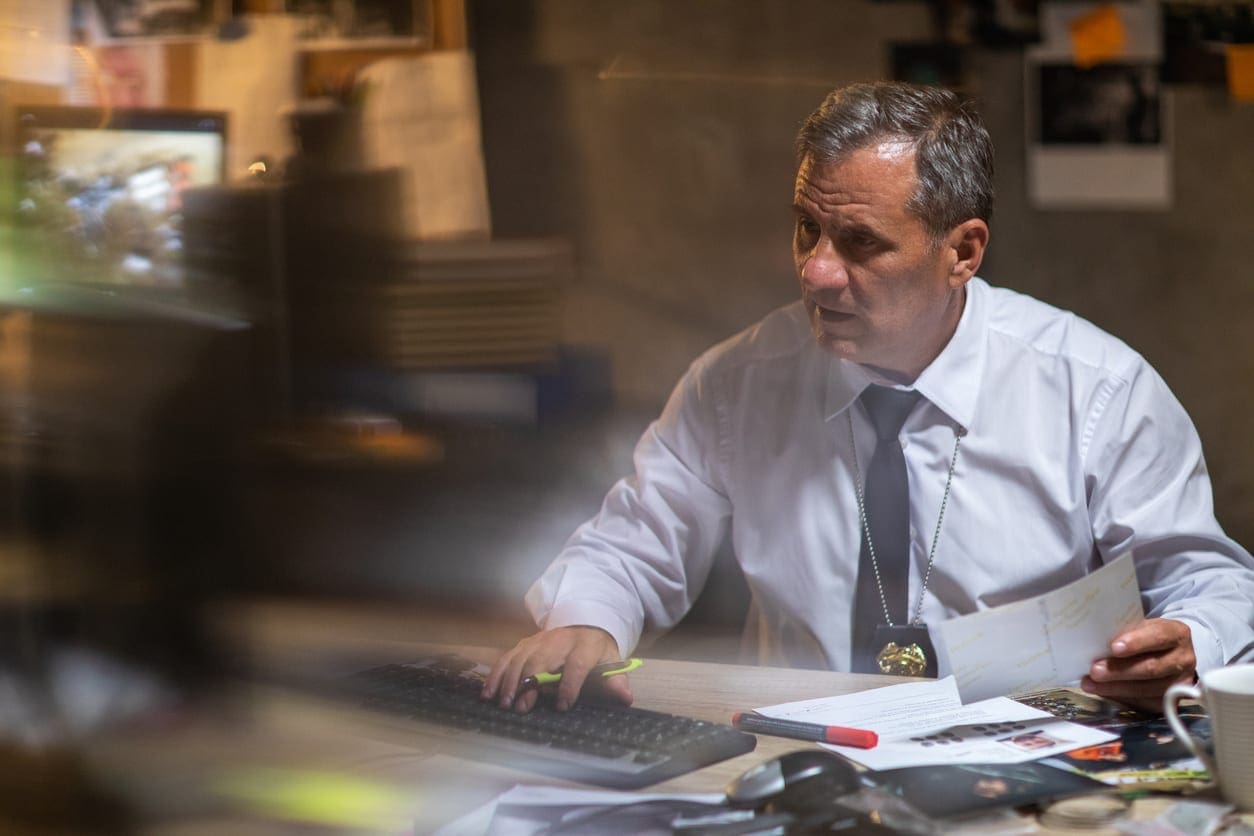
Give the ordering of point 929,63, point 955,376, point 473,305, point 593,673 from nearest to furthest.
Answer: point 593,673 → point 955,376 → point 929,63 → point 473,305

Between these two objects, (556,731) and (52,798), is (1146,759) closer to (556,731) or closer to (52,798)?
(556,731)

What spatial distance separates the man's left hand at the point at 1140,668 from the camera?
3.20 ft

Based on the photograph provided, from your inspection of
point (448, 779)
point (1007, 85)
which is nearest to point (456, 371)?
point (1007, 85)

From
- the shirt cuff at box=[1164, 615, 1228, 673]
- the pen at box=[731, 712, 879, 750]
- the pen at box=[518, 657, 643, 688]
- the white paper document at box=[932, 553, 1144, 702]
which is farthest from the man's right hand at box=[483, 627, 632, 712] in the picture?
the shirt cuff at box=[1164, 615, 1228, 673]

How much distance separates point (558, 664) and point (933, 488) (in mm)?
494

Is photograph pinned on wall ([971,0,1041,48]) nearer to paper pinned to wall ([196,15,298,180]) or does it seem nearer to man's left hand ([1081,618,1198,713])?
paper pinned to wall ([196,15,298,180])

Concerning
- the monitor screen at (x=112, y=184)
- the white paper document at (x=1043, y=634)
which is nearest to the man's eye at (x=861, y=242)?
the white paper document at (x=1043, y=634)

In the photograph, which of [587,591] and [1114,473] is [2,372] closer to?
[587,591]

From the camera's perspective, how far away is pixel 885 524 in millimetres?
1362

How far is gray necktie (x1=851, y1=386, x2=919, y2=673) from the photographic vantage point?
1.35 m

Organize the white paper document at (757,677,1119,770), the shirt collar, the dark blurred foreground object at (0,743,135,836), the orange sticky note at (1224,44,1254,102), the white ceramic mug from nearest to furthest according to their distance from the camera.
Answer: the white ceramic mug, the white paper document at (757,677,1119,770), the shirt collar, the orange sticky note at (1224,44,1254,102), the dark blurred foreground object at (0,743,135,836)

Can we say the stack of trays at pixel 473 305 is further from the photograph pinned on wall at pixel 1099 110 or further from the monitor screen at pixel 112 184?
the photograph pinned on wall at pixel 1099 110

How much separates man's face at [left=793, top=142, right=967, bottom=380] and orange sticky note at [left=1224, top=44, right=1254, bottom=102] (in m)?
1.21

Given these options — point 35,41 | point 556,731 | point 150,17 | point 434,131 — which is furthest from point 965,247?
point 35,41
